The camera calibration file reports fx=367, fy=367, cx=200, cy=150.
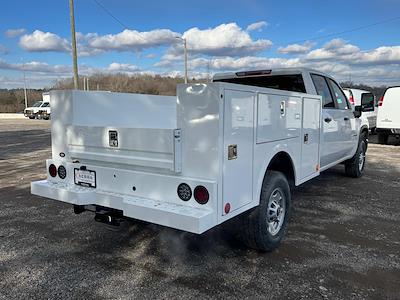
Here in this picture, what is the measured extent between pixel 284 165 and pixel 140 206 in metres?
1.88

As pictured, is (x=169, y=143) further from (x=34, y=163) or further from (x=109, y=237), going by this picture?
(x=34, y=163)

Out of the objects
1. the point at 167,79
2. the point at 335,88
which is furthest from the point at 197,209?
the point at 167,79

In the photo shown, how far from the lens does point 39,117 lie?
38.3m

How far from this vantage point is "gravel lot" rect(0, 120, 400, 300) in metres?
3.16

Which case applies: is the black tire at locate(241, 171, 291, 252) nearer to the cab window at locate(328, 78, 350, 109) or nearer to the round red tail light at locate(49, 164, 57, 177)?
the round red tail light at locate(49, 164, 57, 177)

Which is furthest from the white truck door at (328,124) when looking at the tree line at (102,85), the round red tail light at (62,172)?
the tree line at (102,85)

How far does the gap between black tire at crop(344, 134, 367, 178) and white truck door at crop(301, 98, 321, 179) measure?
278 cm

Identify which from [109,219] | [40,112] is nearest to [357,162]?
[109,219]

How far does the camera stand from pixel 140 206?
3.14 m

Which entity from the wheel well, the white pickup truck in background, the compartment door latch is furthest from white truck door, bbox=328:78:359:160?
the white pickup truck in background

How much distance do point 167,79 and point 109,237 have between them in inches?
2252

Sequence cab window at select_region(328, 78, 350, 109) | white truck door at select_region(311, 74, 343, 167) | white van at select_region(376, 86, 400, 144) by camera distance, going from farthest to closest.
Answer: white van at select_region(376, 86, 400, 144)
cab window at select_region(328, 78, 350, 109)
white truck door at select_region(311, 74, 343, 167)

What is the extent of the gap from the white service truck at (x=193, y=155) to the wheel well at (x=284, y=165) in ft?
0.04

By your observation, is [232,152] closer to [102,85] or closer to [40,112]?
[40,112]
